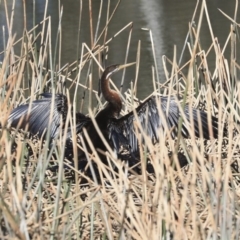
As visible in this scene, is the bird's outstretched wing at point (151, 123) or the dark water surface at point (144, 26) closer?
the bird's outstretched wing at point (151, 123)

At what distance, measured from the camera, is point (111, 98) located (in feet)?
12.4

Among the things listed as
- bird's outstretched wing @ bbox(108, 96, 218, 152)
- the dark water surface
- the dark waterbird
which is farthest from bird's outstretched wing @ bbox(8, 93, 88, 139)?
the dark water surface

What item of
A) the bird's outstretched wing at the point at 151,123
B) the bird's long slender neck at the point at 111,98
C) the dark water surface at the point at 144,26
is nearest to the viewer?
the bird's outstretched wing at the point at 151,123

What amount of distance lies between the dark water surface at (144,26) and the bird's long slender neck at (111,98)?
285 centimetres

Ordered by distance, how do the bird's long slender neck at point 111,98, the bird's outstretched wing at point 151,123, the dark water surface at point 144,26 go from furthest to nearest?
the dark water surface at point 144,26, the bird's long slender neck at point 111,98, the bird's outstretched wing at point 151,123

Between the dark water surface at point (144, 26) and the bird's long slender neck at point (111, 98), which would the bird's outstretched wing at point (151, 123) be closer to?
the bird's long slender neck at point (111, 98)

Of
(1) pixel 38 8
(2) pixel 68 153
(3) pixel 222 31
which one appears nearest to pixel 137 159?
(2) pixel 68 153

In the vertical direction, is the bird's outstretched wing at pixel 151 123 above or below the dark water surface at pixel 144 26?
above

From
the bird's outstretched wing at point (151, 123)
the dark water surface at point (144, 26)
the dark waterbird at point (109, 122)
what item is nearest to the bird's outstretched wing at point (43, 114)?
the dark waterbird at point (109, 122)

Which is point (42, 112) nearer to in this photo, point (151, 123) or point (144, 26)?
point (151, 123)

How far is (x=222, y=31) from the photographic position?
9.58 m

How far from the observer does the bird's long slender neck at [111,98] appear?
372 cm

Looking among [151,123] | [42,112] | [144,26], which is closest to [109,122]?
[151,123]

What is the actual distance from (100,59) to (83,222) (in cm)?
162
